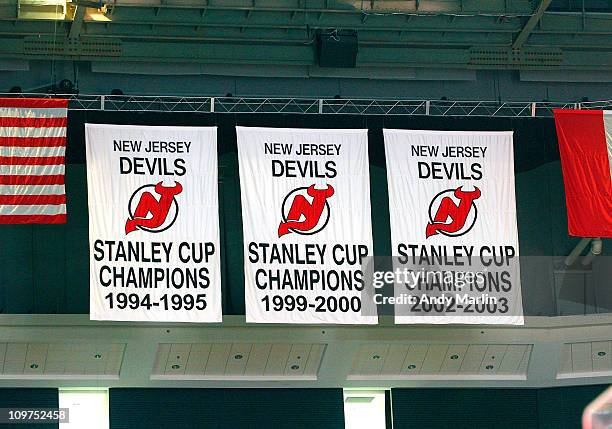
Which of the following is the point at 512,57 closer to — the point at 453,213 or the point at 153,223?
the point at 453,213

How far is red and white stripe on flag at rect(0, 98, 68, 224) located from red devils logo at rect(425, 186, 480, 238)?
741 cm

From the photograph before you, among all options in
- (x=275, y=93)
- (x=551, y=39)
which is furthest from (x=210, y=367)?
(x=551, y=39)

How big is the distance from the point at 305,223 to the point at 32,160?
Answer: 5513 millimetres

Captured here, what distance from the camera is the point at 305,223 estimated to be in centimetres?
1970

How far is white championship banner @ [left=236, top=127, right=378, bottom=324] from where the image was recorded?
1917cm

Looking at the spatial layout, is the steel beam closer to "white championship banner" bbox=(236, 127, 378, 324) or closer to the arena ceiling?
the arena ceiling

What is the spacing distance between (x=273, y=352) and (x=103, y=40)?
8181mm

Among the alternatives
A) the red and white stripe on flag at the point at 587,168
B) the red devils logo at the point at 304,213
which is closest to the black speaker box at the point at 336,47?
the red devils logo at the point at 304,213

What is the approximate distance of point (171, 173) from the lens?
19.7m

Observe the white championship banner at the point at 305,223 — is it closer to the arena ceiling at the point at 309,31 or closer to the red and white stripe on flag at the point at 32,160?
the red and white stripe on flag at the point at 32,160

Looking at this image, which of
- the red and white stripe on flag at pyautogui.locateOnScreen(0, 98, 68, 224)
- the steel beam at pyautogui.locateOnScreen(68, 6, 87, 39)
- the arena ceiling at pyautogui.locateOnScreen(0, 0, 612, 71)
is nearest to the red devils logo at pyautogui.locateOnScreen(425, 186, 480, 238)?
the arena ceiling at pyautogui.locateOnScreen(0, 0, 612, 71)

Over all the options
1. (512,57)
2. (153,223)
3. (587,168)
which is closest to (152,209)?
(153,223)

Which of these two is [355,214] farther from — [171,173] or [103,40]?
[103,40]

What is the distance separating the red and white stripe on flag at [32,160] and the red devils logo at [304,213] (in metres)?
4.38
